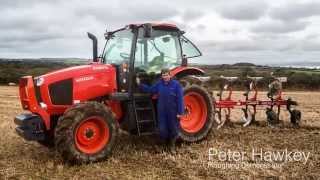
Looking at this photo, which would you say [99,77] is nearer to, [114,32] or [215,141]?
[114,32]

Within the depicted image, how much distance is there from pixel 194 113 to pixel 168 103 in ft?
4.30

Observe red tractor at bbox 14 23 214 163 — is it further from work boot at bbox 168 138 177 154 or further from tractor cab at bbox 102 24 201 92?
work boot at bbox 168 138 177 154

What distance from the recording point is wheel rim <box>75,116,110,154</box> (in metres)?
8.45

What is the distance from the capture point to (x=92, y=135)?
28.2 feet

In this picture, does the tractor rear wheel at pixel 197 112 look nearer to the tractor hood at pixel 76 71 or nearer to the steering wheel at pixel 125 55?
the steering wheel at pixel 125 55

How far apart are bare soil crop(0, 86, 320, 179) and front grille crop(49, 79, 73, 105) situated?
1.01 m

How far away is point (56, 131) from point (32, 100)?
92 cm

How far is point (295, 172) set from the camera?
25.1 feet

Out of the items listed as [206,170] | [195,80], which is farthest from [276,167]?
[195,80]

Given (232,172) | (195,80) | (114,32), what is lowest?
(232,172)

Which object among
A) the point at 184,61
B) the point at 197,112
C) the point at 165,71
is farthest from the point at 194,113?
the point at 165,71

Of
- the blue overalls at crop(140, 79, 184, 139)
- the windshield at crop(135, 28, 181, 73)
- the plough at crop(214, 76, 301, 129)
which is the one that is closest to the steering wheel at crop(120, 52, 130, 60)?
the windshield at crop(135, 28, 181, 73)

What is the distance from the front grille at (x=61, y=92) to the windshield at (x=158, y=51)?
4.44 ft

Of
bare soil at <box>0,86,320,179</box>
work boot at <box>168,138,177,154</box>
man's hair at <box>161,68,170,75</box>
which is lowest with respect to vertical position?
bare soil at <box>0,86,320,179</box>
